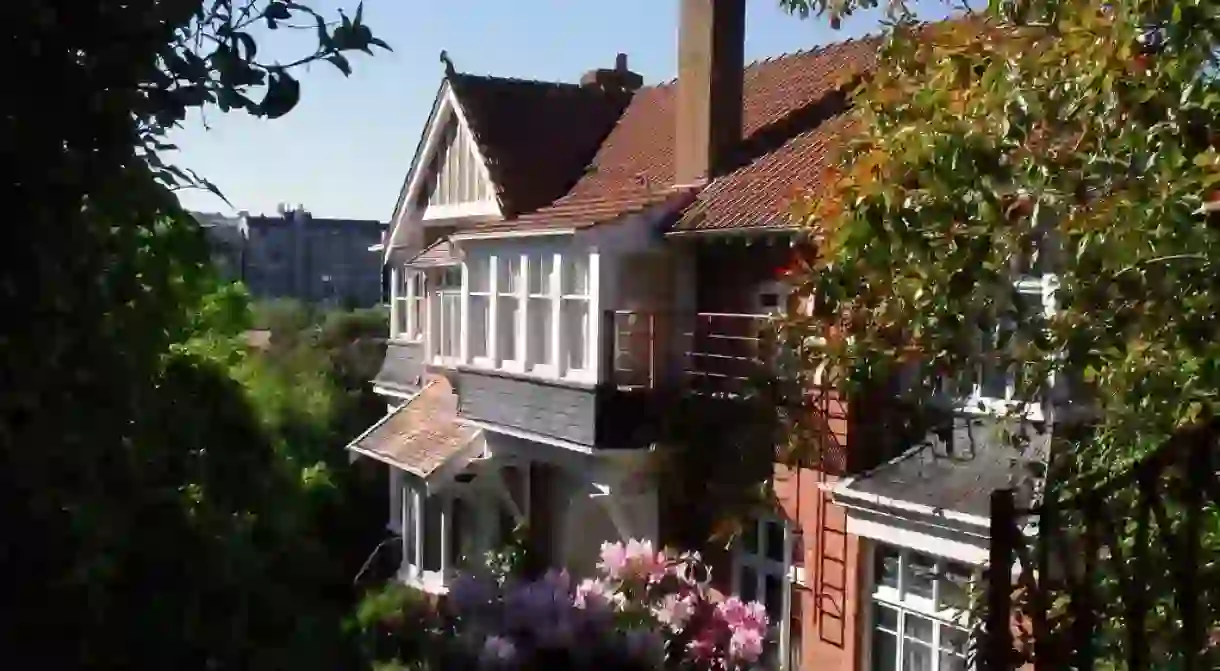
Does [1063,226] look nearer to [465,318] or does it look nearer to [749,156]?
[749,156]

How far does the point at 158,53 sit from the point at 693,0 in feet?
53.5

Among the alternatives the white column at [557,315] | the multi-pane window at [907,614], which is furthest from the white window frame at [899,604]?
the white column at [557,315]

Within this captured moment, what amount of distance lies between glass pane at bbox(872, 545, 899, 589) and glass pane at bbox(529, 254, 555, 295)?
6135mm

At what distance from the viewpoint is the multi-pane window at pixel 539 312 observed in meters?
18.2

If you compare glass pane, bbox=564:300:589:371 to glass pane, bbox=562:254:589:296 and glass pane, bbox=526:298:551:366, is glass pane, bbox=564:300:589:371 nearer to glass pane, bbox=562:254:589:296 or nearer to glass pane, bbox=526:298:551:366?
glass pane, bbox=562:254:589:296

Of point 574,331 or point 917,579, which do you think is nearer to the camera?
point 917,579

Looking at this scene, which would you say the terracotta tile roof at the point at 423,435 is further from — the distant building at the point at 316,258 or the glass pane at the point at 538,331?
the distant building at the point at 316,258

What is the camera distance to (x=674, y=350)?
17.5m

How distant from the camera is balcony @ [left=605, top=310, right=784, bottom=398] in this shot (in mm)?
16500

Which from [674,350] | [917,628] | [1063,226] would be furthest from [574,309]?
[1063,226]

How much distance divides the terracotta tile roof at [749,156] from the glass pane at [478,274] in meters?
0.68

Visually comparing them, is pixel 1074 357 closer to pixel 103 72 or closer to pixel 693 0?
pixel 103 72

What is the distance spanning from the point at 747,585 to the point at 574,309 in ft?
14.1

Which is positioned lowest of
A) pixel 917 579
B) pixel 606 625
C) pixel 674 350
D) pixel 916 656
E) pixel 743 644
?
pixel 916 656
